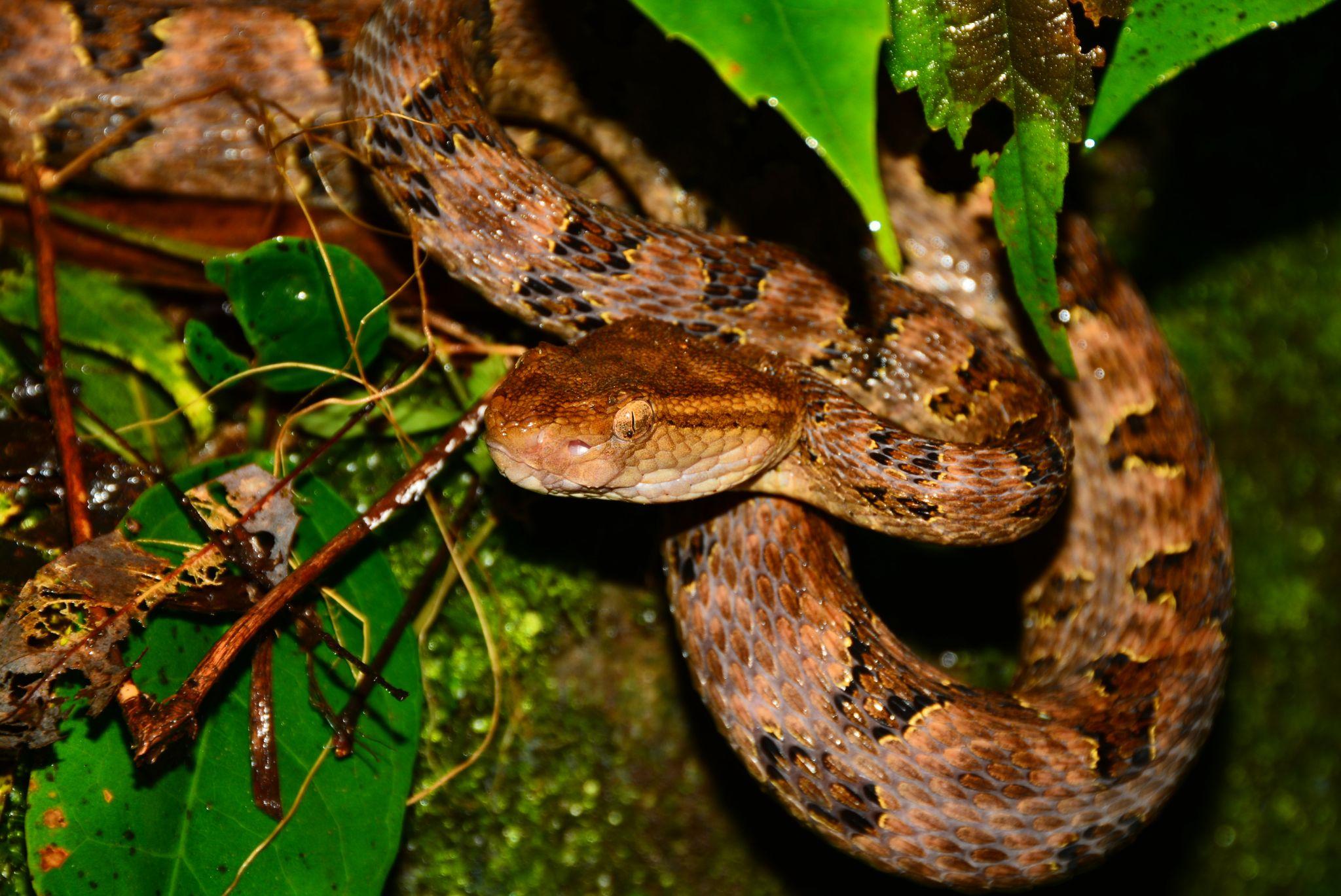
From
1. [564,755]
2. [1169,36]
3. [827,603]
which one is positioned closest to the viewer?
[1169,36]

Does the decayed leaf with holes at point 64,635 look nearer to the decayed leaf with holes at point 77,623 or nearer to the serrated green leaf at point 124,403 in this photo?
the decayed leaf with holes at point 77,623

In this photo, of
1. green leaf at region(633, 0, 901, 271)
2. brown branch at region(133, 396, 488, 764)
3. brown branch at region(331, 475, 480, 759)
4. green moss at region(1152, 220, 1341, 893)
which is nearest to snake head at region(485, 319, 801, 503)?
brown branch at region(133, 396, 488, 764)

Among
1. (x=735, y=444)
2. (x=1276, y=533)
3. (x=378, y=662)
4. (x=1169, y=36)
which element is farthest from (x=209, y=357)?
(x=1276, y=533)

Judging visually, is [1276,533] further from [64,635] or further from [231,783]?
[64,635]

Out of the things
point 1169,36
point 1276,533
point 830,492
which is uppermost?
point 1169,36

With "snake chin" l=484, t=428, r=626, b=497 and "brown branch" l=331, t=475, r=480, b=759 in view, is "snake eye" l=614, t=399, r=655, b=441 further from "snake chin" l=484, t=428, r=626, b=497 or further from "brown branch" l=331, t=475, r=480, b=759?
"brown branch" l=331, t=475, r=480, b=759

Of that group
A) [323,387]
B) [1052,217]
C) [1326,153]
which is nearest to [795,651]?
[1052,217]
